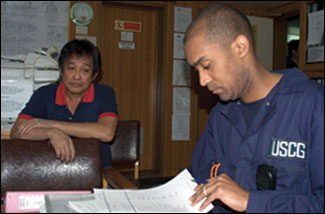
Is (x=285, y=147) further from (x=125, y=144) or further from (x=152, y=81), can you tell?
(x=152, y=81)

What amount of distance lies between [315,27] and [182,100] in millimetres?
1804

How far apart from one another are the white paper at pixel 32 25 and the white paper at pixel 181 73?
56.0 inches

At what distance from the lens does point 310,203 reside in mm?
895

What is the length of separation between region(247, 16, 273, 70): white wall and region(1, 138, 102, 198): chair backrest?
12.3 ft

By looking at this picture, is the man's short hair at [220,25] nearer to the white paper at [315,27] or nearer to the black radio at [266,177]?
the black radio at [266,177]

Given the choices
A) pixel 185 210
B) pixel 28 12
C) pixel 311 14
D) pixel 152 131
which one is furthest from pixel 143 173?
pixel 185 210

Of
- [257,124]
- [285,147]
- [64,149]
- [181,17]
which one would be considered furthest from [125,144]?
[181,17]

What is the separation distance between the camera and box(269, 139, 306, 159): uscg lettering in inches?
40.4

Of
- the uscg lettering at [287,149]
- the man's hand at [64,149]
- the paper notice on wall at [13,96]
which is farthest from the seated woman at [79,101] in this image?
the paper notice on wall at [13,96]

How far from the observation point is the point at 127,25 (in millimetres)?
4152

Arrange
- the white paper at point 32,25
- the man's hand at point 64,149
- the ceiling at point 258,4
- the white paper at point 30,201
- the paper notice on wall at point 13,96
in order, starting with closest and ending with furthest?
the white paper at point 30,201 → the man's hand at point 64,149 → the paper notice on wall at point 13,96 → the white paper at point 32,25 → the ceiling at point 258,4

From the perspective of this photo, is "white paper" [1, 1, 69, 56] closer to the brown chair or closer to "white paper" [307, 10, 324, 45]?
the brown chair

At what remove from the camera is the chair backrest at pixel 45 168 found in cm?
118

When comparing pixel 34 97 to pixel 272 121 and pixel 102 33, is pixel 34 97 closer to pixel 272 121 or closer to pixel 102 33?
pixel 272 121
